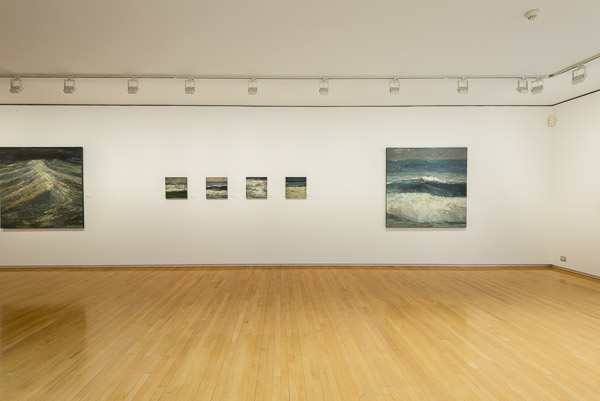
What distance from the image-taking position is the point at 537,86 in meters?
6.06

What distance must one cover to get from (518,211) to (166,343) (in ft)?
26.6

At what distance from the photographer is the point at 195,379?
10.0 ft

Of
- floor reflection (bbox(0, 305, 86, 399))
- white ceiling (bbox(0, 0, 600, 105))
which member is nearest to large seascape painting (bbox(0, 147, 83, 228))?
white ceiling (bbox(0, 0, 600, 105))

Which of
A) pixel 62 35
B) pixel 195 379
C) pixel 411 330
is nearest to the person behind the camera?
pixel 195 379

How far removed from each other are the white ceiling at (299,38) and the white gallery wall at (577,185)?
3.44 ft

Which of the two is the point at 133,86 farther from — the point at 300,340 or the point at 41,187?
the point at 300,340

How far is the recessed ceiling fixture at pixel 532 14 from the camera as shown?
12.6 ft

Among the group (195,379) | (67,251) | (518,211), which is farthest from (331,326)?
(67,251)

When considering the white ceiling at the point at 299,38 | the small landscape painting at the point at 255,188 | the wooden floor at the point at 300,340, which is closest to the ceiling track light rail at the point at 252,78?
the white ceiling at the point at 299,38

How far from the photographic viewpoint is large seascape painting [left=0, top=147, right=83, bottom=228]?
785 cm

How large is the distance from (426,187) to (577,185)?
10.3ft

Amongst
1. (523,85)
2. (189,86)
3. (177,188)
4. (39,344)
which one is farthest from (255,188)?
(523,85)

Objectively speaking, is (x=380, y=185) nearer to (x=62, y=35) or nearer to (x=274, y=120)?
(x=274, y=120)

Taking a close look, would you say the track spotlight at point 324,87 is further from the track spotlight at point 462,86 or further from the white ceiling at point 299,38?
the track spotlight at point 462,86
